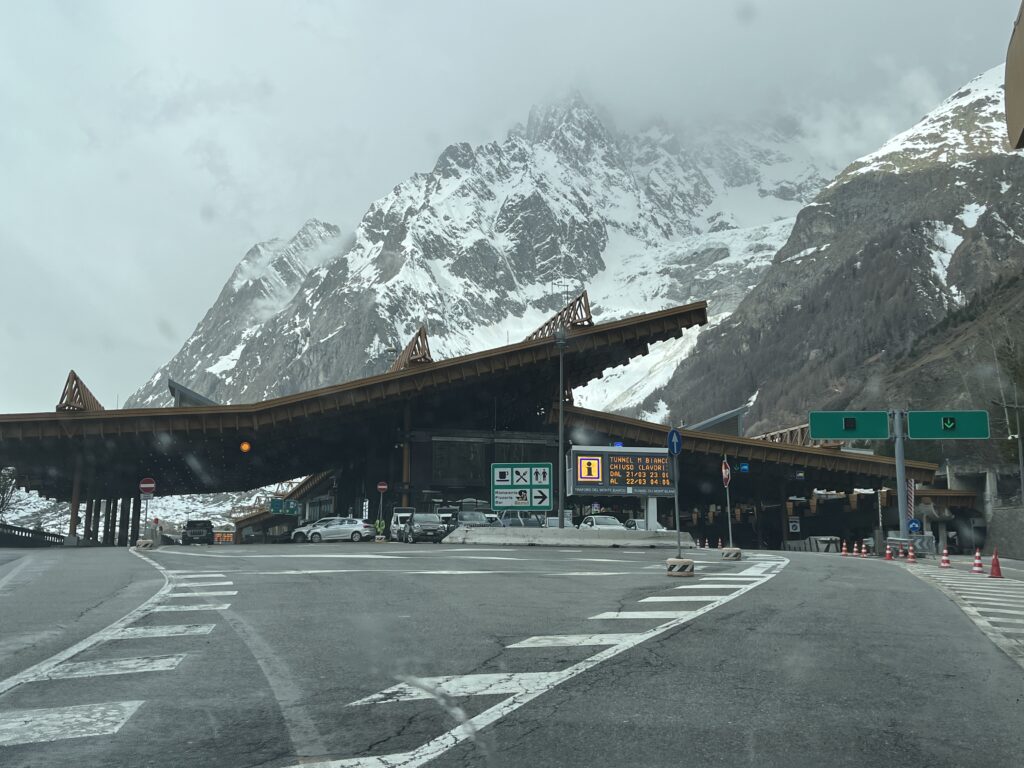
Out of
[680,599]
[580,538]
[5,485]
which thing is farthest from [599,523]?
[5,485]

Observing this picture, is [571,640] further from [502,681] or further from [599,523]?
[599,523]

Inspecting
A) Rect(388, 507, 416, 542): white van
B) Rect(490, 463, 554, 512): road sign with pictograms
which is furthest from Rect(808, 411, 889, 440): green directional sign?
Rect(388, 507, 416, 542): white van

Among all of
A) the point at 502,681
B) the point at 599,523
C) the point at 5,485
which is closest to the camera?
the point at 502,681

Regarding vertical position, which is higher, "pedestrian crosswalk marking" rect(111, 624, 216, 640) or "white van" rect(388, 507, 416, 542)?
"white van" rect(388, 507, 416, 542)

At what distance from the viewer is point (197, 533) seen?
6512 cm

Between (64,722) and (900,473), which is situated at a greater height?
(900,473)

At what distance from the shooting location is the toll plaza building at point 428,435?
6159 centimetres

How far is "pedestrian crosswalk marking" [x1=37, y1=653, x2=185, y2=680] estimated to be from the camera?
7.72 metres

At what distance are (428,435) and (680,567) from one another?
52307 millimetres

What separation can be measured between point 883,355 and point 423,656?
18569 centimetres

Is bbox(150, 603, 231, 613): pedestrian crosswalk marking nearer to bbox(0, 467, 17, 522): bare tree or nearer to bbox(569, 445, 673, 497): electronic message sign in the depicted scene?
bbox(569, 445, 673, 497): electronic message sign

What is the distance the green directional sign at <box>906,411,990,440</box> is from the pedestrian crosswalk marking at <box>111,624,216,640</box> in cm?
3300

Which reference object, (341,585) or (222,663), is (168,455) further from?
→ (222,663)

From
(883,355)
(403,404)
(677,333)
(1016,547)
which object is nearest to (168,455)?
(403,404)
